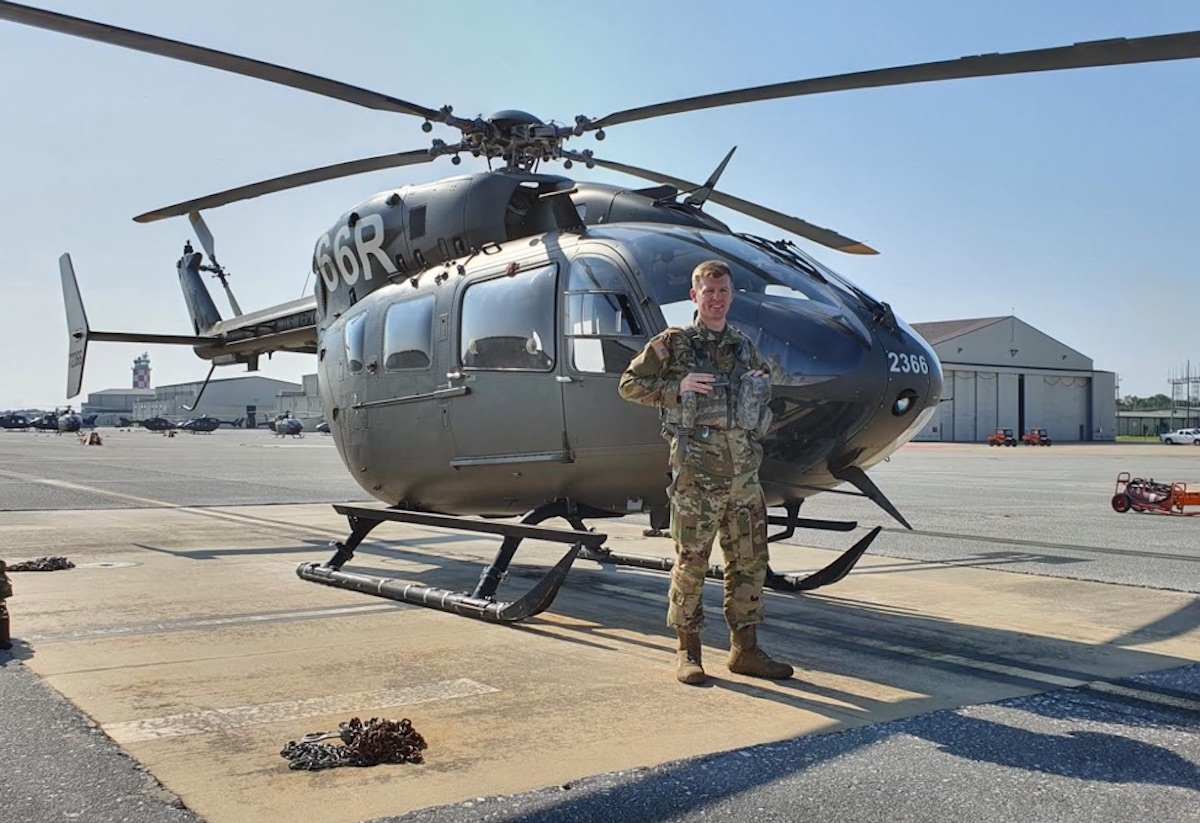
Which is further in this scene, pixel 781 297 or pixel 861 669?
pixel 781 297

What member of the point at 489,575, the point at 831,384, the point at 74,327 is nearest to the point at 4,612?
the point at 489,575

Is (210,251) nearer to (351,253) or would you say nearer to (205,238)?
(205,238)

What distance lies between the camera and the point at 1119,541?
1156 cm

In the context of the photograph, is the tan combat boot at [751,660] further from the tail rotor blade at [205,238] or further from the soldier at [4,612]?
the tail rotor blade at [205,238]

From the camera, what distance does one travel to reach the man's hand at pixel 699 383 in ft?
15.8

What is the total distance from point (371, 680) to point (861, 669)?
245cm

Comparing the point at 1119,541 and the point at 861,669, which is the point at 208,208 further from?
the point at 1119,541

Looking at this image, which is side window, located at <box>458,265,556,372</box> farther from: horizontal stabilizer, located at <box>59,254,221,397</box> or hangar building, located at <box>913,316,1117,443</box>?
hangar building, located at <box>913,316,1117,443</box>

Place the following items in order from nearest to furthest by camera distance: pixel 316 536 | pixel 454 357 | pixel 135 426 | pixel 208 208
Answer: pixel 454 357 < pixel 208 208 < pixel 316 536 < pixel 135 426

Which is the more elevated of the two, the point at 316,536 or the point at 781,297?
the point at 781,297

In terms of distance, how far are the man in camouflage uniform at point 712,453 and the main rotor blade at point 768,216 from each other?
302 centimetres

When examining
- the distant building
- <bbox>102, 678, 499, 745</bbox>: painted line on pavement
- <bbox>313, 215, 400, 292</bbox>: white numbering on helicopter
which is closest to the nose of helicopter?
<bbox>102, 678, 499, 745</bbox>: painted line on pavement

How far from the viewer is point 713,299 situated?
16.4 feet

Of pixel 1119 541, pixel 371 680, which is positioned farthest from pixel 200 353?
pixel 1119 541
